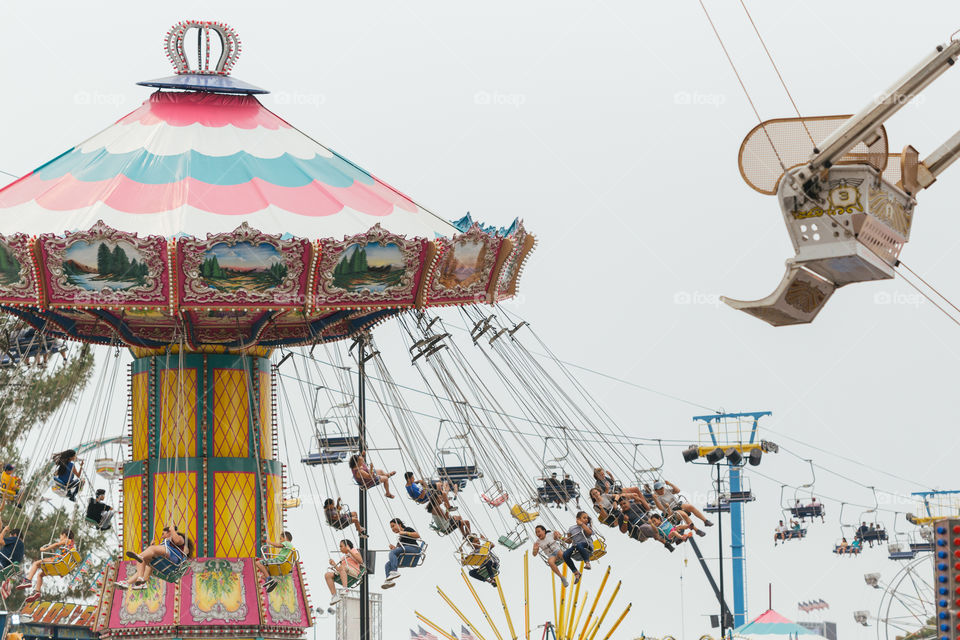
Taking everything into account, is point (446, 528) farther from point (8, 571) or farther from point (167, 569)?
point (8, 571)

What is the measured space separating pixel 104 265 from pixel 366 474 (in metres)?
5.29

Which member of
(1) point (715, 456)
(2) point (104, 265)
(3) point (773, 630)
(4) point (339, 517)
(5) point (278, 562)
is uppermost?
(2) point (104, 265)

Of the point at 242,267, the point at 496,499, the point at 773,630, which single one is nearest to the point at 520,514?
the point at 496,499

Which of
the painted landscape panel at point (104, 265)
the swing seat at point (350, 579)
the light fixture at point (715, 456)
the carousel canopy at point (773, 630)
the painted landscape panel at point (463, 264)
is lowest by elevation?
the carousel canopy at point (773, 630)

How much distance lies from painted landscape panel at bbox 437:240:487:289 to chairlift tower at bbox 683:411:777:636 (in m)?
16.5

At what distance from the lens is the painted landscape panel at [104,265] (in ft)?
72.6

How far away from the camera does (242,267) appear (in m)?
22.5

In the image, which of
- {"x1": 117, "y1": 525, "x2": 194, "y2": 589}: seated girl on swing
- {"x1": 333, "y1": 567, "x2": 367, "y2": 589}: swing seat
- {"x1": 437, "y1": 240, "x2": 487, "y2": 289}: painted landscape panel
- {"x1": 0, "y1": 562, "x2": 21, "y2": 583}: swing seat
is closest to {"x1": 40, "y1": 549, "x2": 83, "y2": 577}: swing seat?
{"x1": 0, "y1": 562, "x2": 21, "y2": 583}: swing seat

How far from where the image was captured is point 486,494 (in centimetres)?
2641

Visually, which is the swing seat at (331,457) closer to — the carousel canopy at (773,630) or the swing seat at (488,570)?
the swing seat at (488,570)

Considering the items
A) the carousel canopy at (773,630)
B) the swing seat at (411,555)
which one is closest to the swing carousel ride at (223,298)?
the swing seat at (411,555)

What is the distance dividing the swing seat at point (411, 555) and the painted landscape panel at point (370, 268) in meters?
3.84

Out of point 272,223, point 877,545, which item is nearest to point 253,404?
point 272,223

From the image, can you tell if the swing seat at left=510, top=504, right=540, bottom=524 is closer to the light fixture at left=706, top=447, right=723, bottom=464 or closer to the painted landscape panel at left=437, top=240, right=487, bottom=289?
the painted landscape panel at left=437, top=240, right=487, bottom=289
